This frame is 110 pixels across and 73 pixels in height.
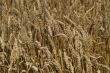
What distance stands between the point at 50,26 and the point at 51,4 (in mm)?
699

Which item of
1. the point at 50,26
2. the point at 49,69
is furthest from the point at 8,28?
the point at 49,69

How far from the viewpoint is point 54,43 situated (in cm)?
178

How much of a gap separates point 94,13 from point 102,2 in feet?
0.74

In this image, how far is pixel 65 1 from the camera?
244cm

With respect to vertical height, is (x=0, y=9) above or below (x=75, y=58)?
above

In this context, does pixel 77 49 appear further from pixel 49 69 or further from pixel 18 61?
pixel 18 61

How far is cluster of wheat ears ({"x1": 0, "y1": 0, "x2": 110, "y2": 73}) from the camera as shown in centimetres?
151

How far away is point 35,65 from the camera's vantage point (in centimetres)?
159

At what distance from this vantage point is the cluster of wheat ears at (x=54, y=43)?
1511mm

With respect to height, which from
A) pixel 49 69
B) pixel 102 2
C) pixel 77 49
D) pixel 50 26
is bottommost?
pixel 49 69

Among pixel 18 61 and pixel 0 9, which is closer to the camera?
pixel 18 61

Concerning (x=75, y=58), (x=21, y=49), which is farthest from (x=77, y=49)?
(x=21, y=49)

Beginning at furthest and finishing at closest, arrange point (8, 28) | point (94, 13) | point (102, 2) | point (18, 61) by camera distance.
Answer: point (102, 2) → point (94, 13) → point (8, 28) → point (18, 61)

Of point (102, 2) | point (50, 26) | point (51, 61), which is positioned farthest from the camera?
point (102, 2)
